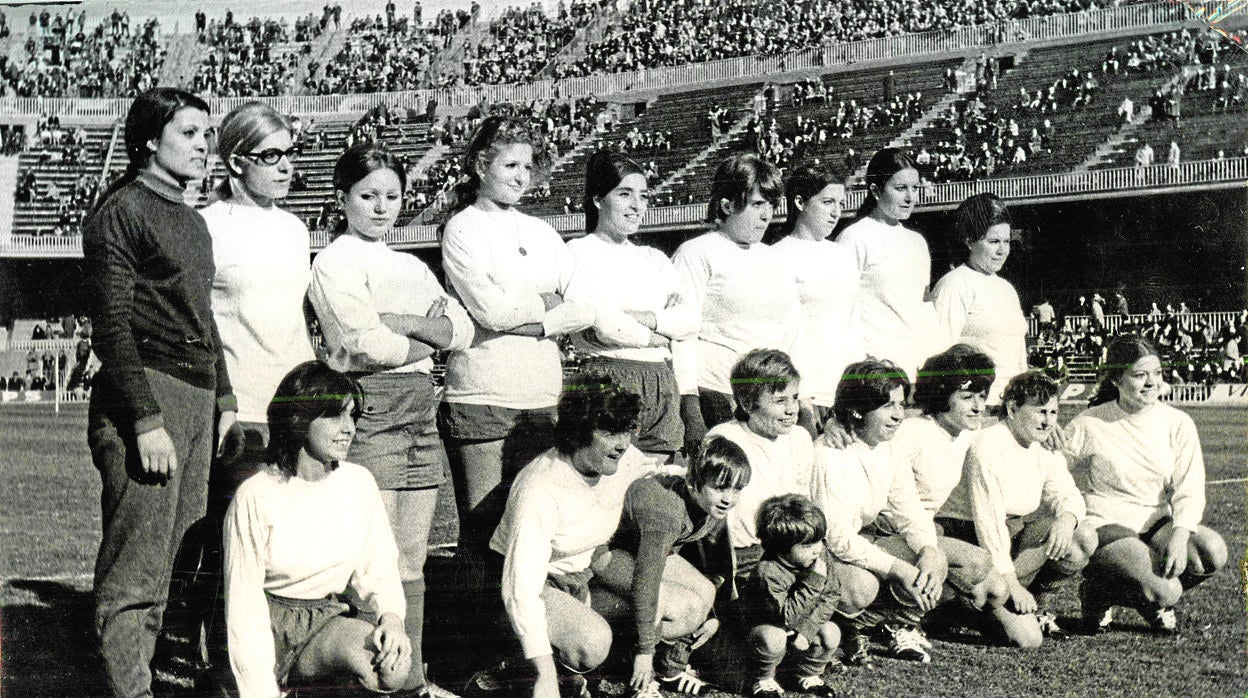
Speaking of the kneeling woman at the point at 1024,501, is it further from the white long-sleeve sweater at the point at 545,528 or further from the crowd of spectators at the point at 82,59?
the crowd of spectators at the point at 82,59

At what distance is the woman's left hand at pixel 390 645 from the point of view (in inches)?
111

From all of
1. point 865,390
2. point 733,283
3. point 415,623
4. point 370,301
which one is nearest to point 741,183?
point 733,283

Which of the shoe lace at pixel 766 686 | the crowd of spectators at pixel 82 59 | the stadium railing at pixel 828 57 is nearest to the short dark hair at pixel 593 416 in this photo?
the shoe lace at pixel 766 686

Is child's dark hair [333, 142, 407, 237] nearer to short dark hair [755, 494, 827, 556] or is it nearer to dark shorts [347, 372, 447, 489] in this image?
dark shorts [347, 372, 447, 489]

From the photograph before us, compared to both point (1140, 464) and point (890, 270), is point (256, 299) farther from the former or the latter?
point (1140, 464)

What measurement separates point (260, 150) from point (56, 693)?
1.68 m

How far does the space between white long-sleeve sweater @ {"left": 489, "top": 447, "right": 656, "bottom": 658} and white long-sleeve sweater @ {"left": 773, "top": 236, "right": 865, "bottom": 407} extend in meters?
0.89

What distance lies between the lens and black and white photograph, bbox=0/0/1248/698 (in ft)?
9.89

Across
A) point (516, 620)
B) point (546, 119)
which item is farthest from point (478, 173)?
point (516, 620)

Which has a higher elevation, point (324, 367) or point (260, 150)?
point (260, 150)

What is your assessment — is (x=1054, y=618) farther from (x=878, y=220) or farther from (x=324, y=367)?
(x=324, y=367)

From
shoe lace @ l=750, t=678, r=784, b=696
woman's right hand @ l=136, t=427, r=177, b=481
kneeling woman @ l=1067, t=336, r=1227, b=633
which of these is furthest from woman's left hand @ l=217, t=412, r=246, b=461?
kneeling woman @ l=1067, t=336, r=1227, b=633

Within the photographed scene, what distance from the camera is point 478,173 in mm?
3359

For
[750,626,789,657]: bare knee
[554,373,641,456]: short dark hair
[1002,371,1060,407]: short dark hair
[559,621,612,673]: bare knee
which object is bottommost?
[750,626,789,657]: bare knee
